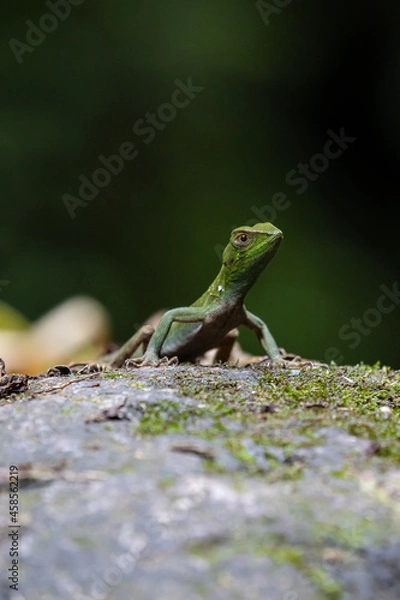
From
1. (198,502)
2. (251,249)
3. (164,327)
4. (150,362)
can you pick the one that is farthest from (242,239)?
(198,502)

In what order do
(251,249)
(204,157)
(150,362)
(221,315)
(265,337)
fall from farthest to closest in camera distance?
(204,157), (265,337), (221,315), (251,249), (150,362)

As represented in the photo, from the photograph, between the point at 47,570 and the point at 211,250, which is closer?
the point at 47,570

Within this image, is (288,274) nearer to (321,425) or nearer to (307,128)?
(307,128)

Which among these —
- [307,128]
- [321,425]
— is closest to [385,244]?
[307,128]

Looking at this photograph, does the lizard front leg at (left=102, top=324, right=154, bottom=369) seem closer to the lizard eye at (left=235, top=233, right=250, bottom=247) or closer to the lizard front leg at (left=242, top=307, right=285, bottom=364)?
the lizard front leg at (left=242, top=307, right=285, bottom=364)

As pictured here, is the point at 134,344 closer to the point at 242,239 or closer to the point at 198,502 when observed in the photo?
the point at 242,239

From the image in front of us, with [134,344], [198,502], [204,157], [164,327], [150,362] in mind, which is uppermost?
[204,157]
